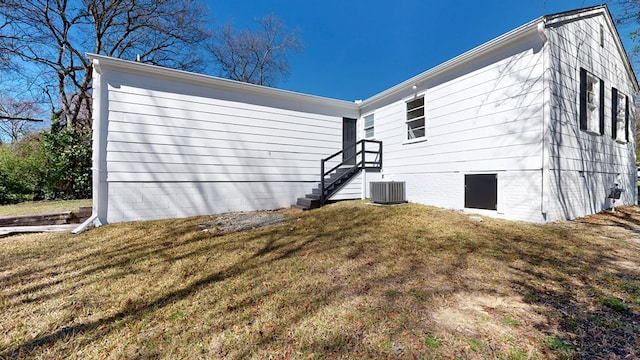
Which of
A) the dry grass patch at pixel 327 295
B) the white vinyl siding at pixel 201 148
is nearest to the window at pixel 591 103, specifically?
the dry grass patch at pixel 327 295

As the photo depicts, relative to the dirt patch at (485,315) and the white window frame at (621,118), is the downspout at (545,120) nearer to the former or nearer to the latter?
the dirt patch at (485,315)

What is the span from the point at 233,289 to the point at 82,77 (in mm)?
17023

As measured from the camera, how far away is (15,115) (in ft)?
52.9

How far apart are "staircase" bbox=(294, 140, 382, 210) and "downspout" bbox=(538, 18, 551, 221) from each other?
458 centimetres

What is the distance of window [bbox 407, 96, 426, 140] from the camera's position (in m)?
8.05

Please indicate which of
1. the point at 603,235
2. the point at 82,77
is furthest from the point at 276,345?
the point at 82,77

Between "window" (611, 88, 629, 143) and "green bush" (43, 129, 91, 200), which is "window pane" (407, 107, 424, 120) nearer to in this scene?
"window" (611, 88, 629, 143)

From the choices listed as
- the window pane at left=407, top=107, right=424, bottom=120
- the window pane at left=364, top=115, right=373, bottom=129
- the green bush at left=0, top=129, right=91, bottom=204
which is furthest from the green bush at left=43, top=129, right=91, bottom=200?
the window pane at left=407, top=107, right=424, bottom=120

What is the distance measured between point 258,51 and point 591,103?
60.4 ft

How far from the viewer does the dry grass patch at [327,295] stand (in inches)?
75.2

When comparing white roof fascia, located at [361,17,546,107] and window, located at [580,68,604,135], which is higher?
white roof fascia, located at [361,17,546,107]

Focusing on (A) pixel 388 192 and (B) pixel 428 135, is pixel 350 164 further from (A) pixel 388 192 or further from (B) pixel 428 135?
(B) pixel 428 135

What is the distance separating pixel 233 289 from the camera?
280cm

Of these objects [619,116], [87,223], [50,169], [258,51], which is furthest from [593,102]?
[258,51]
